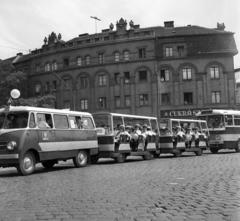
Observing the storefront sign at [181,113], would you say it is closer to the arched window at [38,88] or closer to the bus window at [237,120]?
the bus window at [237,120]

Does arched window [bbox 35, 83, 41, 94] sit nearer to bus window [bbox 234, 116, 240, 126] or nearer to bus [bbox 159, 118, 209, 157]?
bus [bbox 159, 118, 209, 157]

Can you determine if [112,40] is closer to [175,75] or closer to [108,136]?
[175,75]

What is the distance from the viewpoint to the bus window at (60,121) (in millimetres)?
14250

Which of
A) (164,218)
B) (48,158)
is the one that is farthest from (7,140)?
(164,218)

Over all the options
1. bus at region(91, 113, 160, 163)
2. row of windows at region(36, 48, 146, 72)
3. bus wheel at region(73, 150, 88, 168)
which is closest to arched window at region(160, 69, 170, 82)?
row of windows at region(36, 48, 146, 72)

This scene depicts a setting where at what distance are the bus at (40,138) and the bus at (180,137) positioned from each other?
6.13 metres

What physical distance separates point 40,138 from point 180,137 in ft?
35.8

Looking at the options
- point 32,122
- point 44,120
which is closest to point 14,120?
point 32,122

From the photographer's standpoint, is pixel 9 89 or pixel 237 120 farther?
pixel 9 89

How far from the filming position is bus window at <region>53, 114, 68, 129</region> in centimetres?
1425

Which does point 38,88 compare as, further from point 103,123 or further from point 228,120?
point 103,123

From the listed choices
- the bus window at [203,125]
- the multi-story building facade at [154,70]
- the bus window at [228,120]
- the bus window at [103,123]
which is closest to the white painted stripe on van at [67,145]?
the bus window at [103,123]

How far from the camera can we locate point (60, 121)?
14.5 meters

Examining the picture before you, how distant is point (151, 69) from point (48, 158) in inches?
1387
